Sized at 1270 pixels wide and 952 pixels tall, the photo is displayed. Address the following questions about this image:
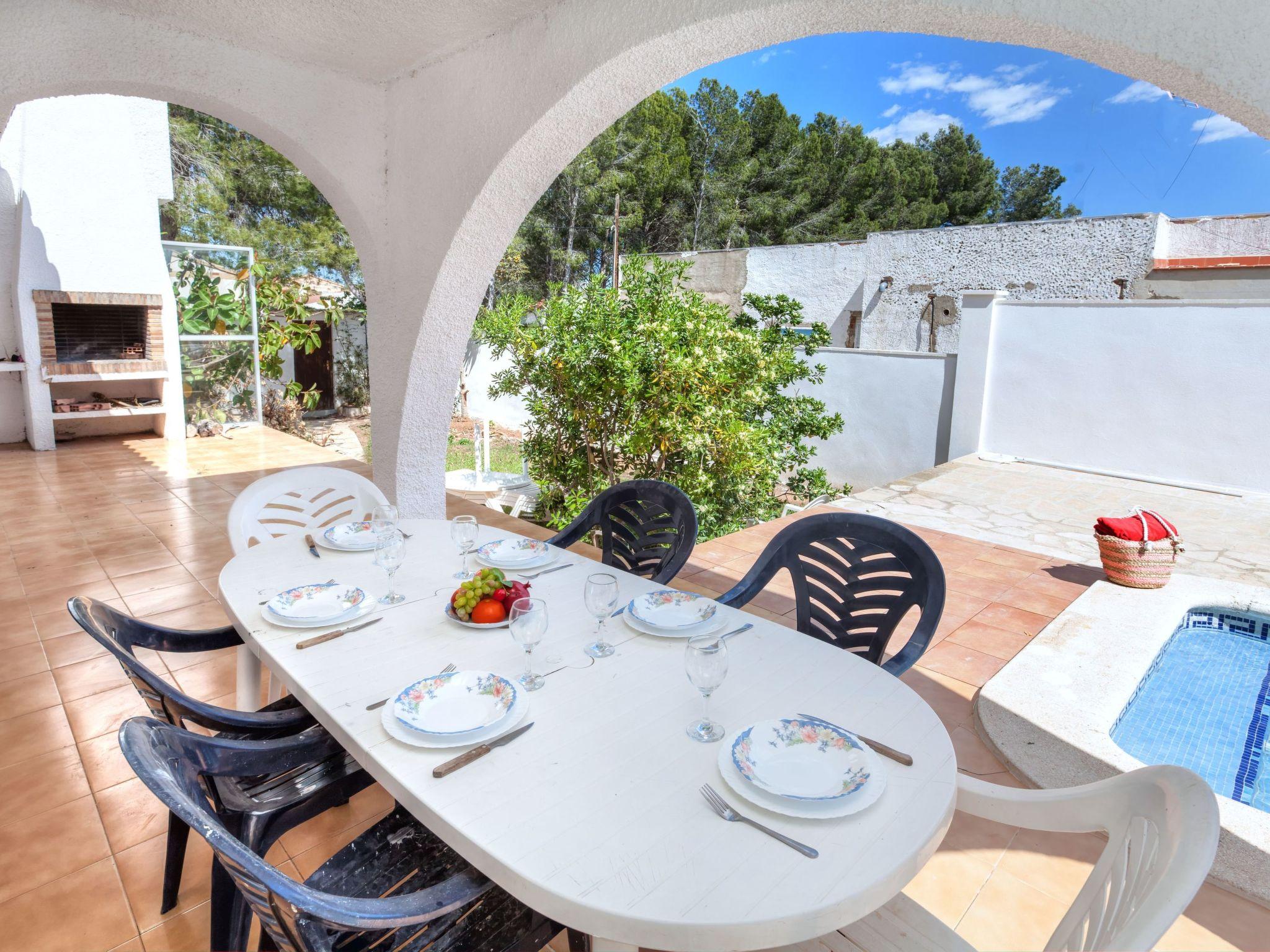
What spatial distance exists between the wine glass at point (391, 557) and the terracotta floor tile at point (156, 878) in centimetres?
67

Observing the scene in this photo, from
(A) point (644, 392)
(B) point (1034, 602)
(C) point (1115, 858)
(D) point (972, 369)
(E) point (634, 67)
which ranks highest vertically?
(E) point (634, 67)

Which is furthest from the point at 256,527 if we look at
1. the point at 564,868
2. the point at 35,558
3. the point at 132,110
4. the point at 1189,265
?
the point at 1189,265

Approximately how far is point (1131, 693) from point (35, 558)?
217 inches

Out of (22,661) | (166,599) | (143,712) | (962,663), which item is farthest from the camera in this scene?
(166,599)

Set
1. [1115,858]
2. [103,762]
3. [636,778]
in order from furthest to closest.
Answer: [103,762]
[636,778]
[1115,858]

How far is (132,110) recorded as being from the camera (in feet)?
24.2

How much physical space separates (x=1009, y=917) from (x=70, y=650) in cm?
350

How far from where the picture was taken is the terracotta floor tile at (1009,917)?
1628 mm

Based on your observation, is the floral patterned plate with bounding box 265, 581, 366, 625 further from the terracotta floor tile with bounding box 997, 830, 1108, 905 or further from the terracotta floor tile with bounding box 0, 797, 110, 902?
the terracotta floor tile with bounding box 997, 830, 1108, 905

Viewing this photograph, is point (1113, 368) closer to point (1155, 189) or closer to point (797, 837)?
point (797, 837)

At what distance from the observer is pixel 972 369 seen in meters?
7.85

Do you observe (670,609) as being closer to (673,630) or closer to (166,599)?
(673,630)

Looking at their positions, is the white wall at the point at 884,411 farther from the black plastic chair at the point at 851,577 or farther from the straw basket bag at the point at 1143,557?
the black plastic chair at the point at 851,577

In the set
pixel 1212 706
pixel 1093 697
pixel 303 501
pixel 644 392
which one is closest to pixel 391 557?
pixel 303 501
